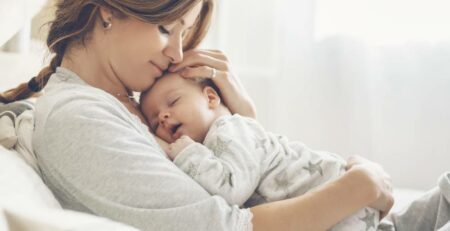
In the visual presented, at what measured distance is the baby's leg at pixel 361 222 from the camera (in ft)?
3.45

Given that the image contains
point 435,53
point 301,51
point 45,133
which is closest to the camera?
point 45,133

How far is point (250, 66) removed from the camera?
2.68 meters

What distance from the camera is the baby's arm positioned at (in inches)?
38.6

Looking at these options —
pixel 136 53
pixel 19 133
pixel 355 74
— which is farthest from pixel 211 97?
pixel 355 74

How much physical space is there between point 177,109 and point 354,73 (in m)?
1.37

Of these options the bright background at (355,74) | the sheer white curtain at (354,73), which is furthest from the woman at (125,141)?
the sheer white curtain at (354,73)

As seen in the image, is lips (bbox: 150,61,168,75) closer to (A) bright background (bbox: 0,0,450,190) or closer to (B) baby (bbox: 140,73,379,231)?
(B) baby (bbox: 140,73,379,231)

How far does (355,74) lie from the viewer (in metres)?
2.41

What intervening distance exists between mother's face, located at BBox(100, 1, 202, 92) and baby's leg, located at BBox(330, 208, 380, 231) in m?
0.47

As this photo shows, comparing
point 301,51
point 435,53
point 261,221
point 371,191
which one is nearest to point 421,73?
point 435,53

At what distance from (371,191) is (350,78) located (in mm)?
1418

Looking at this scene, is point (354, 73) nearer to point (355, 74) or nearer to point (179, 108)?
point (355, 74)

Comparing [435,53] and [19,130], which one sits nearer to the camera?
[19,130]

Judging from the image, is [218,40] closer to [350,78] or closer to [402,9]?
[350,78]
